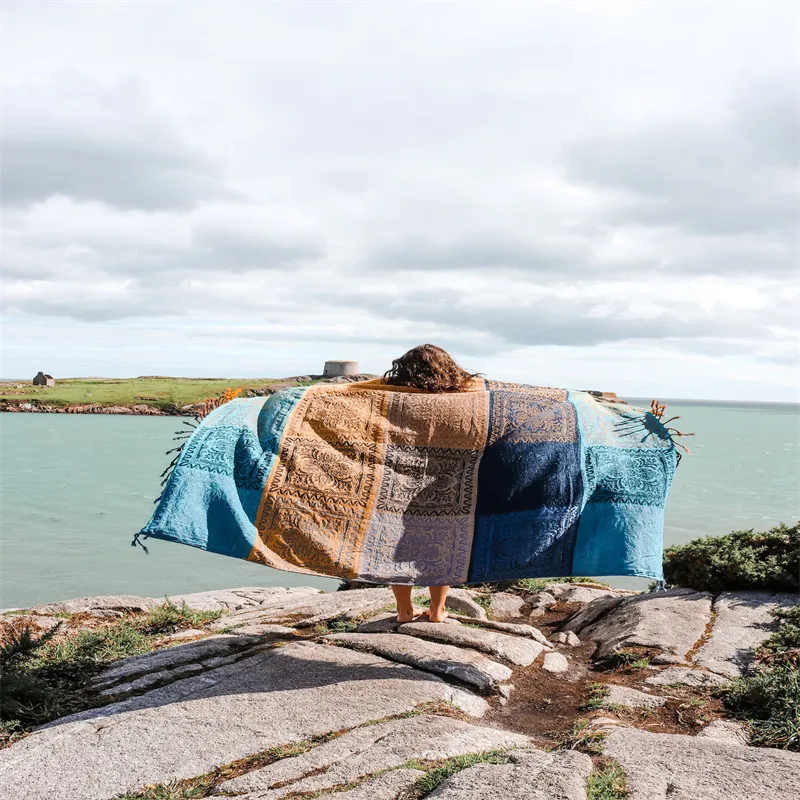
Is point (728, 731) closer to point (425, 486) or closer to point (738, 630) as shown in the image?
point (738, 630)

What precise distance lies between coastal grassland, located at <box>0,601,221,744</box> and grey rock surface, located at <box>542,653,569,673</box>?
395 centimetres

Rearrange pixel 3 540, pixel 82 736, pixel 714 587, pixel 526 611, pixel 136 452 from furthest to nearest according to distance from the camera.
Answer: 1. pixel 136 452
2. pixel 3 540
3. pixel 526 611
4. pixel 714 587
5. pixel 82 736

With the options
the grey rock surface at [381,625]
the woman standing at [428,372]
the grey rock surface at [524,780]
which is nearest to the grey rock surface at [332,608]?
the grey rock surface at [381,625]

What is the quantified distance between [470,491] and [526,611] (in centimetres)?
416

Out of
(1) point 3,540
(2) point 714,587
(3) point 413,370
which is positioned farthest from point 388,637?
(1) point 3,540

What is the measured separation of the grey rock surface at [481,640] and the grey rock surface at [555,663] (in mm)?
109

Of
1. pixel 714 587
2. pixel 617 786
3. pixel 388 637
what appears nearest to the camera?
pixel 617 786

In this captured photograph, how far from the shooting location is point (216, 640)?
7523 mm

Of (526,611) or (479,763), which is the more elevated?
(479,763)

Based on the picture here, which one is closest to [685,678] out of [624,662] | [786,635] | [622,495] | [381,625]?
[624,662]

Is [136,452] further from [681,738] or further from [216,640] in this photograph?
[681,738]

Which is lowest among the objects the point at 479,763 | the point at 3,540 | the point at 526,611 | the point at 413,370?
the point at 3,540

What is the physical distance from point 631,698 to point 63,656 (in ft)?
17.1

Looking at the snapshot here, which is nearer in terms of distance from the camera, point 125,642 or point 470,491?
point 470,491
